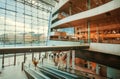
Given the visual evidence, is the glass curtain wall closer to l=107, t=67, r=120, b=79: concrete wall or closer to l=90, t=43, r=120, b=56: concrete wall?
l=90, t=43, r=120, b=56: concrete wall

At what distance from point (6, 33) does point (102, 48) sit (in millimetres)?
16954

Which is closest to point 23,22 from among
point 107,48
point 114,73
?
point 107,48

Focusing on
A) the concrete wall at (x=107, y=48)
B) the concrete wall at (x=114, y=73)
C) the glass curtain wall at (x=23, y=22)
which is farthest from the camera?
the glass curtain wall at (x=23, y=22)

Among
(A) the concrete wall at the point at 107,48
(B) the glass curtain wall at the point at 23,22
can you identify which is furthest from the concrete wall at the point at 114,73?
(B) the glass curtain wall at the point at 23,22

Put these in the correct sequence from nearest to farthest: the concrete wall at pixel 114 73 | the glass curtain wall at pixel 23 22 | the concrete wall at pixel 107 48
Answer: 1. the concrete wall at pixel 107 48
2. the concrete wall at pixel 114 73
3. the glass curtain wall at pixel 23 22

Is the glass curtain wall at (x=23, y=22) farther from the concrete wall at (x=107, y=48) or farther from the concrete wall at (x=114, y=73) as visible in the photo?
the concrete wall at (x=114, y=73)

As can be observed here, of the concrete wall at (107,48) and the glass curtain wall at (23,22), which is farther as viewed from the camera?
the glass curtain wall at (23,22)

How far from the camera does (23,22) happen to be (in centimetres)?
2470

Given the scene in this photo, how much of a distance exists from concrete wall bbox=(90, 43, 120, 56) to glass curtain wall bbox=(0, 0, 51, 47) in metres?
15.8

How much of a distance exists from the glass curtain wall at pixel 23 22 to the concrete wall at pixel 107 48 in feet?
51.7

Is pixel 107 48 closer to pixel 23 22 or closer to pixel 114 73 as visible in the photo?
pixel 114 73

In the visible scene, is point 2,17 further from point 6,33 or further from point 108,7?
point 108,7

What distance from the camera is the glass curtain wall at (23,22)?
21.5 metres

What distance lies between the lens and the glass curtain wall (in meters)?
21.5
